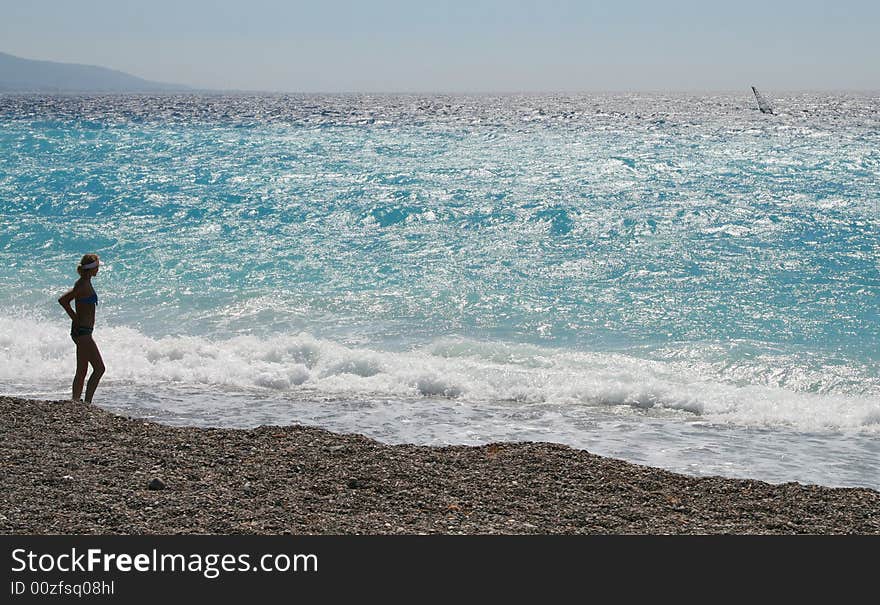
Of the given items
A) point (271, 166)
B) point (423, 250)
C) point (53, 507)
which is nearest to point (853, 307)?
point (423, 250)

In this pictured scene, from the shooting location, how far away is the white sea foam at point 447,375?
10.5 metres

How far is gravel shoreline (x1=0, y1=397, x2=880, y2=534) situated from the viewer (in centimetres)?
602

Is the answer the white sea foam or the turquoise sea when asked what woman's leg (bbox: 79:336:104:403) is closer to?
the turquoise sea

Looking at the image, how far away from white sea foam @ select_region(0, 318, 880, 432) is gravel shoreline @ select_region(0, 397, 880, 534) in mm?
2797

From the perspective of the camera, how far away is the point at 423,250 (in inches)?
763

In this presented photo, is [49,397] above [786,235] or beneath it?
beneath

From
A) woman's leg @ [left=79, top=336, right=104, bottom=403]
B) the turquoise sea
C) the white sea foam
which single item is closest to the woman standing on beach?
woman's leg @ [left=79, top=336, right=104, bottom=403]

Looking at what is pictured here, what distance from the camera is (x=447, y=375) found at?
1152cm

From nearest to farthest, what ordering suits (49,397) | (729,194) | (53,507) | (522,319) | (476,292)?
(53,507) → (49,397) → (522,319) → (476,292) → (729,194)

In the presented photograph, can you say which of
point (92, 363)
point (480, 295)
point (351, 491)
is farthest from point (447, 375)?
point (351, 491)

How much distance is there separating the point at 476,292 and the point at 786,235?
8076 millimetres


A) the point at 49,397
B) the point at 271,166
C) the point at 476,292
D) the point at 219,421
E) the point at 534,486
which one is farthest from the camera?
the point at 271,166

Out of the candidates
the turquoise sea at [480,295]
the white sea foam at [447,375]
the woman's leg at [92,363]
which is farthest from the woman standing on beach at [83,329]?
the white sea foam at [447,375]

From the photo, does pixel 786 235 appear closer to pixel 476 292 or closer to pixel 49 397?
pixel 476 292
